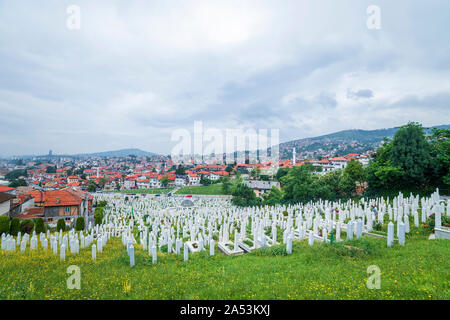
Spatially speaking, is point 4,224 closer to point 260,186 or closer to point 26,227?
point 26,227

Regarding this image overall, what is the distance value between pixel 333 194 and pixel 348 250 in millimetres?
18542

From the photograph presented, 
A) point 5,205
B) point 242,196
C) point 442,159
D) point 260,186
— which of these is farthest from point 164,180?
point 442,159

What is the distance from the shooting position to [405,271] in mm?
5047

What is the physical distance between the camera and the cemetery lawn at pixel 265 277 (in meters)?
4.38

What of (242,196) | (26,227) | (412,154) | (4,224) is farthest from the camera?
(242,196)

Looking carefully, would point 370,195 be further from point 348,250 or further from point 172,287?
point 172,287

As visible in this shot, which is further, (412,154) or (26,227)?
(412,154)

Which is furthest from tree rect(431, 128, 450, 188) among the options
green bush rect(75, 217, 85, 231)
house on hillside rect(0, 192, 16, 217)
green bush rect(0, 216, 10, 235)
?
house on hillside rect(0, 192, 16, 217)

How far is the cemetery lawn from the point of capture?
14.4 feet

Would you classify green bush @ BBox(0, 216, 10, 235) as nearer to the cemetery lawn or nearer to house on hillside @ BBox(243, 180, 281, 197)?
the cemetery lawn

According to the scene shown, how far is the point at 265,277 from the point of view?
547cm

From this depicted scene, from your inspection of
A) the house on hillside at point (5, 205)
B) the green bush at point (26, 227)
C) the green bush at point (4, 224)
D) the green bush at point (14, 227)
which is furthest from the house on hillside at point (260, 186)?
the green bush at point (4, 224)
